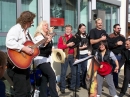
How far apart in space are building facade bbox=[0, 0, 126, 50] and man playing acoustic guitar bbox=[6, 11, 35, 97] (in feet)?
6.21

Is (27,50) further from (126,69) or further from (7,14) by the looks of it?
(126,69)

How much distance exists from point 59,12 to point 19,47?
4.11 metres

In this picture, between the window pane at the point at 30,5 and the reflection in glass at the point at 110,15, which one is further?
the reflection in glass at the point at 110,15

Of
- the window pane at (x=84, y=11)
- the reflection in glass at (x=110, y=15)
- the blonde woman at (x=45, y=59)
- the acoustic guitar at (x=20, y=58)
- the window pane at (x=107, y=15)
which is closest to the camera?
the acoustic guitar at (x=20, y=58)

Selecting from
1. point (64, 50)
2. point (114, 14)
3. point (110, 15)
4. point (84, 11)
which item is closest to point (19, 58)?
point (64, 50)

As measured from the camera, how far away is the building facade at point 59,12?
254 inches

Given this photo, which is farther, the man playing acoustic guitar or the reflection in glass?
the reflection in glass

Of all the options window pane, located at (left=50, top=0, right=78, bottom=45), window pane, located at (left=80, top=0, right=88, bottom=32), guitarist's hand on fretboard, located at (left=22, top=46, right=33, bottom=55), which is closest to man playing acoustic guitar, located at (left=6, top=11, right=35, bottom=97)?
guitarist's hand on fretboard, located at (left=22, top=46, right=33, bottom=55)

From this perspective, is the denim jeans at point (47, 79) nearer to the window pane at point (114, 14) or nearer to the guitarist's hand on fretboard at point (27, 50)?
the guitarist's hand on fretboard at point (27, 50)

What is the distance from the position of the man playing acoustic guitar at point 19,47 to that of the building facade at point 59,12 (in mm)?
1894

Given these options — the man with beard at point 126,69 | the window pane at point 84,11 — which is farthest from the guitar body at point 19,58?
the window pane at point 84,11

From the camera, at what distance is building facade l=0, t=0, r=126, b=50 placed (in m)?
6.46

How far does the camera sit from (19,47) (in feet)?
14.1

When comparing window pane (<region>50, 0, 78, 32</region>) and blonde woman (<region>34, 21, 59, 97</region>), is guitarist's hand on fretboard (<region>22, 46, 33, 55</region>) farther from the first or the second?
window pane (<region>50, 0, 78, 32</region>)
